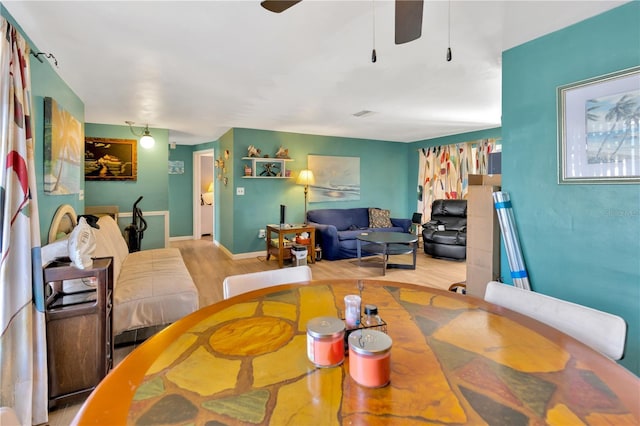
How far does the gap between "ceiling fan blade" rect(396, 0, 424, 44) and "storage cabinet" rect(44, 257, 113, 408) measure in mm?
2170

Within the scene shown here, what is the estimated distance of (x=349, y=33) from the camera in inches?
85.4

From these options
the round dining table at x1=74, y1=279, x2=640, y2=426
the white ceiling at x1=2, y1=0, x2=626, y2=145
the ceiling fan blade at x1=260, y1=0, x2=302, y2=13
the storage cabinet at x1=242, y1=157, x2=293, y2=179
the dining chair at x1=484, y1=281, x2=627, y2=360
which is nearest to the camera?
the round dining table at x1=74, y1=279, x2=640, y2=426

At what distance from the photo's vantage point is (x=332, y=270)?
15.4ft

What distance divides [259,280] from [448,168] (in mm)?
5875

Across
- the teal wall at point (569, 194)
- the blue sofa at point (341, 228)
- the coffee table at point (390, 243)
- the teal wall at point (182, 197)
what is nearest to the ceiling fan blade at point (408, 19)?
the teal wall at point (569, 194)

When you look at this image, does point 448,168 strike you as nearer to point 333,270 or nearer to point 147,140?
point 333,270

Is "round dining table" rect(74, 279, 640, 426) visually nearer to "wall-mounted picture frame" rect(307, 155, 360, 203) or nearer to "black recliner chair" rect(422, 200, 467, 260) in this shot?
"black recliner chair" rect(422, 200, 467, 260)

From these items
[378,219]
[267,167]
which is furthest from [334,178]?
[267,167]

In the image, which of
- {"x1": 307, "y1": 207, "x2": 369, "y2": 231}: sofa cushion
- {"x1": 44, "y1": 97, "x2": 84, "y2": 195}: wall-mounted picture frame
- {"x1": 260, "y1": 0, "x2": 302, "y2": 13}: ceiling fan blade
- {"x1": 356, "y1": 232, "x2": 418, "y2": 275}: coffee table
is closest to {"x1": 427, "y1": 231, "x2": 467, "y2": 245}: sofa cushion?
{"x1": 356, "y1": 232, "x2": 418, "y2": 275}: coffee table

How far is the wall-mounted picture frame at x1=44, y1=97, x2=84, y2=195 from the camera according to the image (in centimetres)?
235

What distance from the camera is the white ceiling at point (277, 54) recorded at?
6.21 ft

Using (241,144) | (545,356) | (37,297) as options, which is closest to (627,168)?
(545,356)

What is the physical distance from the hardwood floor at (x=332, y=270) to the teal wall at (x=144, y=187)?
79cm

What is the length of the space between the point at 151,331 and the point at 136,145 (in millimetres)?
3592
